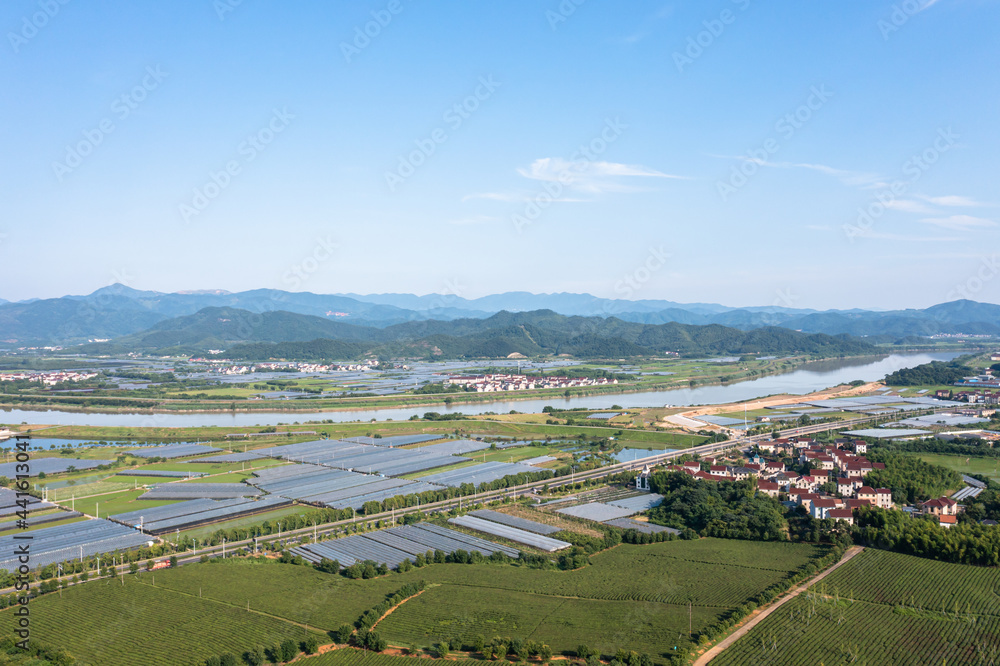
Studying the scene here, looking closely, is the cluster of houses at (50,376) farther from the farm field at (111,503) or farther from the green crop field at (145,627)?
the green crop field at (145,627)

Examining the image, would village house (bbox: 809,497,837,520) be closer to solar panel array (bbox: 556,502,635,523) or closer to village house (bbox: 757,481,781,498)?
village house (bbox: 757,481,781,498)

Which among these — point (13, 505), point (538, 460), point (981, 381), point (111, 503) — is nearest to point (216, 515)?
point (111, 503)

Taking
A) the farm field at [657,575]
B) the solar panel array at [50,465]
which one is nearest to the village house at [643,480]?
the farm field at [657,575]

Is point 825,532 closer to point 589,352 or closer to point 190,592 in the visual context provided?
point 190,592

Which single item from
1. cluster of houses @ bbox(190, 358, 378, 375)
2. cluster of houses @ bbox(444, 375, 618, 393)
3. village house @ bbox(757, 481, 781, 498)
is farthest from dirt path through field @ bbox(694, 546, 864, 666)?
cluster of houses @ bbox(190, 358, 378, 375)

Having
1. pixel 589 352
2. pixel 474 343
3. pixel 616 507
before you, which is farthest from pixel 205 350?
pixel 616 507
